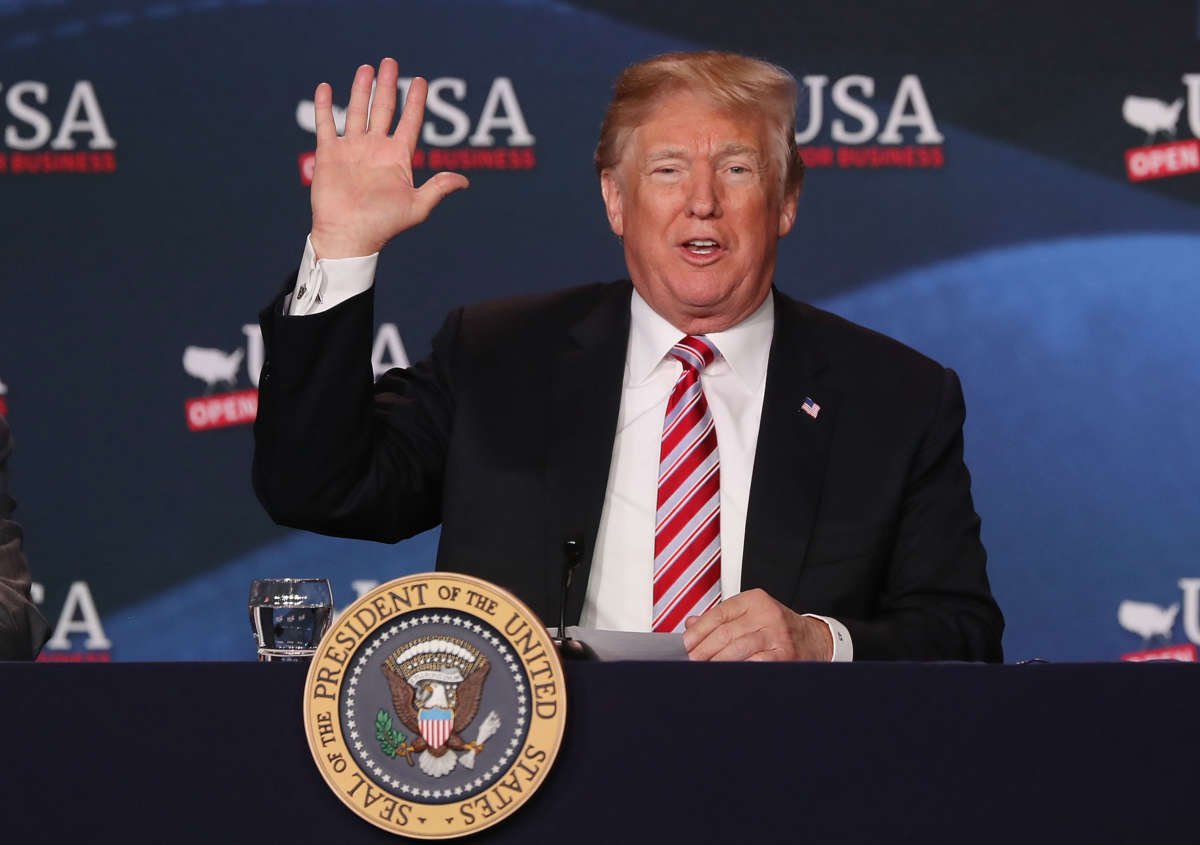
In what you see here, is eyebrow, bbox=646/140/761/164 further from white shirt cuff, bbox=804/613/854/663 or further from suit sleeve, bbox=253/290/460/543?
white shirt cuff, bbox=804/613/854/663

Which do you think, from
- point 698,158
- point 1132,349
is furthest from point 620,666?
point 1132,349

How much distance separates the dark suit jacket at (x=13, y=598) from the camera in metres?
2.01

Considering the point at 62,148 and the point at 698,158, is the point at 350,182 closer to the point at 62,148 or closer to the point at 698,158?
the point at 698,158

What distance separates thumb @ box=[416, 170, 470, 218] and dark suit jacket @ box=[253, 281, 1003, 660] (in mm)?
254

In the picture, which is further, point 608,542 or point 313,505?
point 608,542

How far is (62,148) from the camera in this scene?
3562 mm

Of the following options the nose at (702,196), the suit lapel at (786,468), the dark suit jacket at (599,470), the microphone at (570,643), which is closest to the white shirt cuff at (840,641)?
the dark suit jacket at (599,470)

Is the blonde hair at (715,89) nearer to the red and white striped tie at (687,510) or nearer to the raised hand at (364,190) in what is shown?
the red and white striped tie at (687,510)

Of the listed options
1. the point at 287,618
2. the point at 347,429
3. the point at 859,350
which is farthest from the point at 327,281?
the point at 859,350

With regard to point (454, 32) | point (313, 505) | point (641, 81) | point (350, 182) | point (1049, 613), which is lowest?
point (1049, 613)

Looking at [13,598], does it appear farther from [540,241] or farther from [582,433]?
[540,241]

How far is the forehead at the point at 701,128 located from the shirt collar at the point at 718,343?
24 cm

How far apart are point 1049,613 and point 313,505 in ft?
6.99

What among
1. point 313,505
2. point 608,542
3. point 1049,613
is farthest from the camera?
point 1049,613
